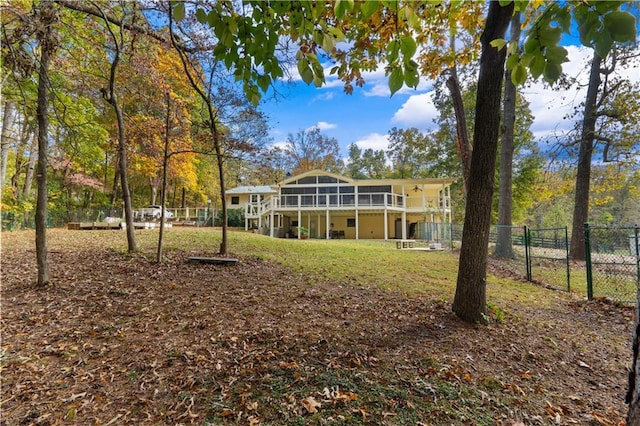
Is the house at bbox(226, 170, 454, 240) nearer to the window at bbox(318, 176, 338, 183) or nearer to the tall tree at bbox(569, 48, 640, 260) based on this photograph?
the window at bbox(318, 176, 338, 183)

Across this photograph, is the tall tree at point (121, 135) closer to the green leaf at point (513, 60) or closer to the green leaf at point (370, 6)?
the green leaf at point (370, 6)

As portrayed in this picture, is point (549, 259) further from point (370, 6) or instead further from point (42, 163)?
point (42, 163)

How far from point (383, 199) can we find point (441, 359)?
1989 cm

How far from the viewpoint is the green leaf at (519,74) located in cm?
105

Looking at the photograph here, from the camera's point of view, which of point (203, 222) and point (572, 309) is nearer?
point (572, 309)

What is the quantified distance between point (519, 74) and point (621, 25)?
1.18 feet

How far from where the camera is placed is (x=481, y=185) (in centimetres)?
358

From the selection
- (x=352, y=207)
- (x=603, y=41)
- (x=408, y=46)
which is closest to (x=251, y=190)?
(x=352, y=207)

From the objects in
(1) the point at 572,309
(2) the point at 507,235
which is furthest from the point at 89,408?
(2) the point at 507,235

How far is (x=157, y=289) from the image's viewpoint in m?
4.81

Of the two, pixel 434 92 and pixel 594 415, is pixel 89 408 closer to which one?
pixel 594 415

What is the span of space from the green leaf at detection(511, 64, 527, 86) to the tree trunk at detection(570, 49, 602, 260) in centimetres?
1447

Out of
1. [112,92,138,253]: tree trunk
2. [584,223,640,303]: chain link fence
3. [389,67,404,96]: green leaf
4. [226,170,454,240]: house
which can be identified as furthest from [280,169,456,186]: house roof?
[389,67,404,96]: green leaf

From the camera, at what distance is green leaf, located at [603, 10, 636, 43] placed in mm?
705
